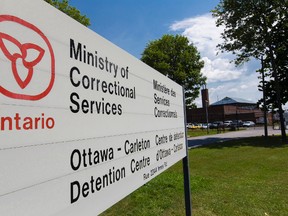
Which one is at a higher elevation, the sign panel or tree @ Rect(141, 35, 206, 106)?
tree @ Rect(141, 35, 206, 106)

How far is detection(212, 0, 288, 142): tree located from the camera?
2445cm

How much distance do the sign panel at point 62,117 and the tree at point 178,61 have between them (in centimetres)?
3319

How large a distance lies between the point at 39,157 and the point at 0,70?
511mm

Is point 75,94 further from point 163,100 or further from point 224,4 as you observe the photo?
point 224,4

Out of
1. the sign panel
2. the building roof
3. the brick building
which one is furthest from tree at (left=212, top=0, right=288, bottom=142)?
the building roof

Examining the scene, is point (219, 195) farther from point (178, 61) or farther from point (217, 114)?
point (217, 114)

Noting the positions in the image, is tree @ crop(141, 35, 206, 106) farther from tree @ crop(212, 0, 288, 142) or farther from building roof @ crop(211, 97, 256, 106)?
building roof @ crop(211, 97, 256, 106)

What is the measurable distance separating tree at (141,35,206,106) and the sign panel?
33.2 metres

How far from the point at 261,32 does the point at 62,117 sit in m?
26.3

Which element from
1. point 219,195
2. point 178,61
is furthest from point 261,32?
point 219,195

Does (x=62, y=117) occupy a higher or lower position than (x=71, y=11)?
lower

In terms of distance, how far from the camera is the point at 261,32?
25.1 meters

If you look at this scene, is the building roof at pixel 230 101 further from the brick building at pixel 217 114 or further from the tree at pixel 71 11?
the tree at pixel 71 11

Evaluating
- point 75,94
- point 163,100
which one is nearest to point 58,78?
point 75,94
